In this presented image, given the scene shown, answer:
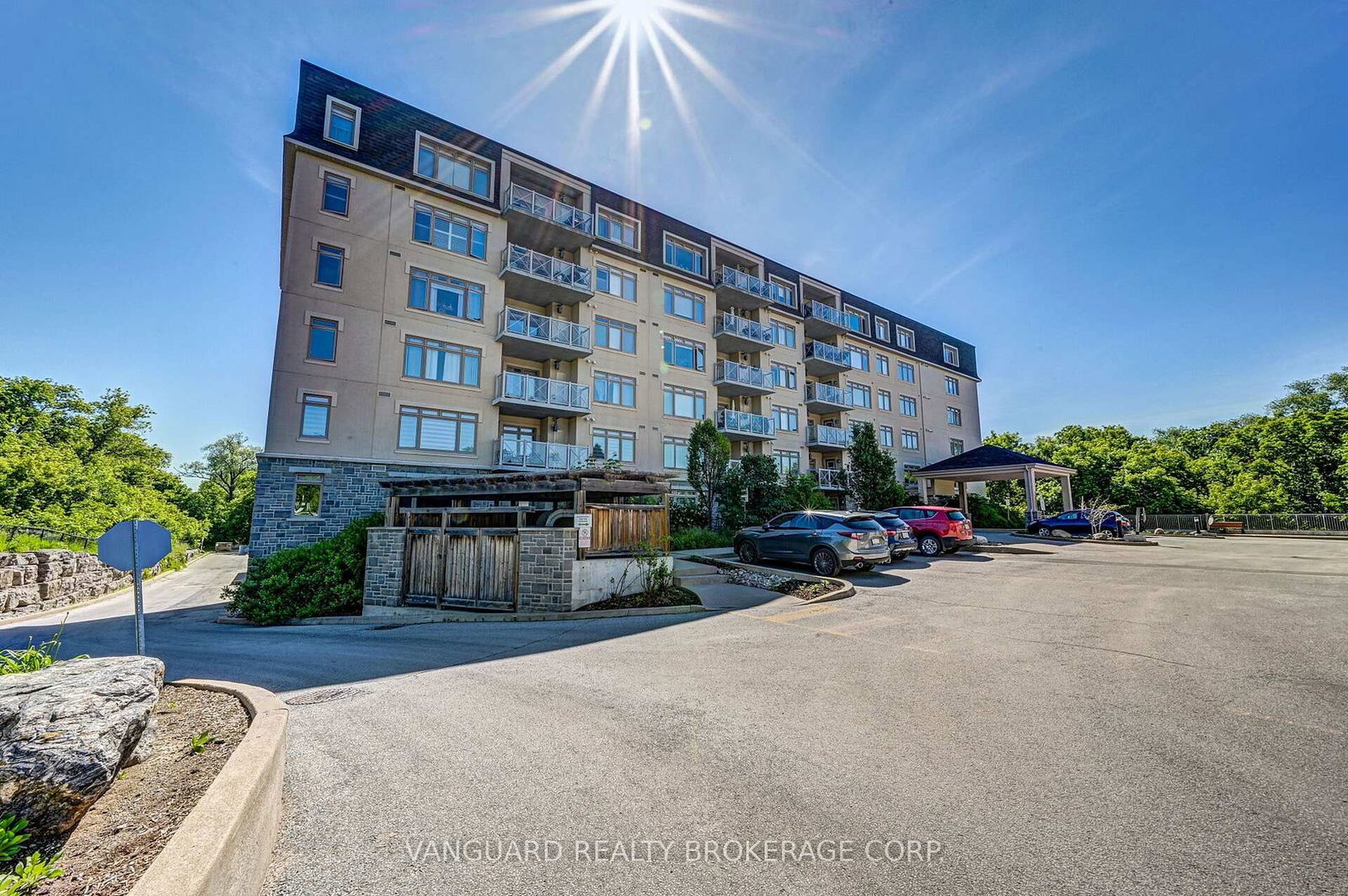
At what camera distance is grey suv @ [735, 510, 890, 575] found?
13781 millimetres

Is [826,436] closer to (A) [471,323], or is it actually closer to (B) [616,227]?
(B) [616,227]

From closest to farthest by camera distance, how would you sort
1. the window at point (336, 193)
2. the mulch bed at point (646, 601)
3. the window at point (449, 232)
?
the mulch bed at point (646, 601), the window at point (336, 193), the window at point (449, 232)

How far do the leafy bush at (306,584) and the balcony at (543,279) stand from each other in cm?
1160

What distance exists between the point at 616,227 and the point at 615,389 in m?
8.06

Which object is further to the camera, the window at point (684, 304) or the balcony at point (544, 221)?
the window at point (684, 304)

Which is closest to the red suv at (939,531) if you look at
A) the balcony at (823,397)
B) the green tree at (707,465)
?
the green tree at (707,465)

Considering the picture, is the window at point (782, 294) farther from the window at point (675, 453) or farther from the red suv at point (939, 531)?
the red suv at point (939, 531)

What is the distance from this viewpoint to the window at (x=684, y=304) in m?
27.1

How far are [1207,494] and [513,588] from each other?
49.1 metres

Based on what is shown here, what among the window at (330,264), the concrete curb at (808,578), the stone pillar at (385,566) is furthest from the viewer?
the window at (330,264)

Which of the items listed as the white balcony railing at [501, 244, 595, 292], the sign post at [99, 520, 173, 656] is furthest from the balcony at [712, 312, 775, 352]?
the sign post at [99, 520, 173, 656]

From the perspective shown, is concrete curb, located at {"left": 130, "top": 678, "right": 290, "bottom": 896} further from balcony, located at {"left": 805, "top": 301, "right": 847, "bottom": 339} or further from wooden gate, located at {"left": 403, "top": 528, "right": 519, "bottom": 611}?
balcony, located at {"left": 805, "top": 301, "right": 847, "bottom": 339}

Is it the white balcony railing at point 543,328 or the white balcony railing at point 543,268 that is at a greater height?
the white balcony railing at point 543,268

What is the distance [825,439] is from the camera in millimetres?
32188
